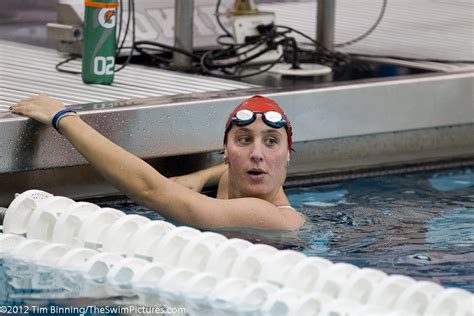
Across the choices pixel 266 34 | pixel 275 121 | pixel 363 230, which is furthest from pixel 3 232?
pixel 266 34

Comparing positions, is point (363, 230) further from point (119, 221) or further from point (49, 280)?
point (49, 280)

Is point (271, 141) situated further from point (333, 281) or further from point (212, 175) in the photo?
point (333, 281)

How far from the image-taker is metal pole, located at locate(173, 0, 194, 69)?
5.70m

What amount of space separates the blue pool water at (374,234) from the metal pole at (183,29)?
1.04 m

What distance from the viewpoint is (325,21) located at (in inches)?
248

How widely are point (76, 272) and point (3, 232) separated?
51 centimetres

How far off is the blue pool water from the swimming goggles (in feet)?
1.28

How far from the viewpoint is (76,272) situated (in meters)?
3.49

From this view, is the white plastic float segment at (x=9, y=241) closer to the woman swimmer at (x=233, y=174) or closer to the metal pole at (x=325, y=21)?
the woman swimmer at (x=233, y=174)

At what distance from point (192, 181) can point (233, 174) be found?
0.53m

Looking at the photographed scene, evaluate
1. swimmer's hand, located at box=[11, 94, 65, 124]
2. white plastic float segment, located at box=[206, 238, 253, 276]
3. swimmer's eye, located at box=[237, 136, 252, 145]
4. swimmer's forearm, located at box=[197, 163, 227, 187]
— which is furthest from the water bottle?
white plastic float segment, located at box=[206, 238, 253, 276]

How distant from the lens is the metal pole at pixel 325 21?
248 inches

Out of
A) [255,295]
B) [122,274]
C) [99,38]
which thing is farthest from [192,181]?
[255,295]

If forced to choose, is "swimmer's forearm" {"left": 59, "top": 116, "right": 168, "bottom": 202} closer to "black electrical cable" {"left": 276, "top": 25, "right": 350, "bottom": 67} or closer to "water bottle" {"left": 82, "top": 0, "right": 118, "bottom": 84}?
"water bottle" {"left": 82, "top": 0, "right": 118, "bottom": 84}
